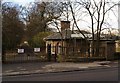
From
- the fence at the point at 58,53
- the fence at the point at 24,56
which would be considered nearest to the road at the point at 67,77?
the fence at the point at 24,56

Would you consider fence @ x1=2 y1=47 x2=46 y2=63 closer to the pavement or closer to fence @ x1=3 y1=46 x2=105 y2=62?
fence @ x1=3 y1=46 x2=105 y2=62

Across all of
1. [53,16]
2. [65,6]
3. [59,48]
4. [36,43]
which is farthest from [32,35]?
[59,48]

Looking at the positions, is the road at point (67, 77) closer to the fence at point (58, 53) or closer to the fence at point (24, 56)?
the fence at point (24, 56)

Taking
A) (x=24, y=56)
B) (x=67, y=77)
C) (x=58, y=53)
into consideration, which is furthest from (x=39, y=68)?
(x=24, y=56)

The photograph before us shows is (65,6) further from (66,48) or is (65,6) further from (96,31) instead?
(66,48)

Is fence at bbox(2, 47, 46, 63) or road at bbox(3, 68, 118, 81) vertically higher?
fence at bbox(2, 47, 46, 63)

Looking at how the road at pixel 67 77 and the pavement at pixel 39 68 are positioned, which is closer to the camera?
the road at pixel 67 77

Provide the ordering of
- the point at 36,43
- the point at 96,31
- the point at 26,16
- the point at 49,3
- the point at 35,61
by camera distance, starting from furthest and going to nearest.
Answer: the point at 26,16 < the point at 36,43 < the point at 49,3 < the point at 96,31 < the point at 35,61

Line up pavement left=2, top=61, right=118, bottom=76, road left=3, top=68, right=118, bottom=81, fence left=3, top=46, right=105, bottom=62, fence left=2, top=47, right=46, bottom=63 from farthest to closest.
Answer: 1. fence left=3, top=46, right=105, bottom=62
2. fence left=2, top=47, right=46, bottom=63
3. pavement left=2, top=61, right=118, bottom=76
4. road left=3, top=68, right=118, bottom=81

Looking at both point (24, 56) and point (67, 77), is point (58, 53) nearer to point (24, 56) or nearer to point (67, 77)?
point (24, 56)

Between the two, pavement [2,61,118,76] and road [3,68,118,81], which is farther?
pavement [2,61,118,76]

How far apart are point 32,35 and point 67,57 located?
22026 millimetres

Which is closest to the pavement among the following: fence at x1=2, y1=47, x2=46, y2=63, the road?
the road

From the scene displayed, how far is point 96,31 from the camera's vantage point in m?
34.0
